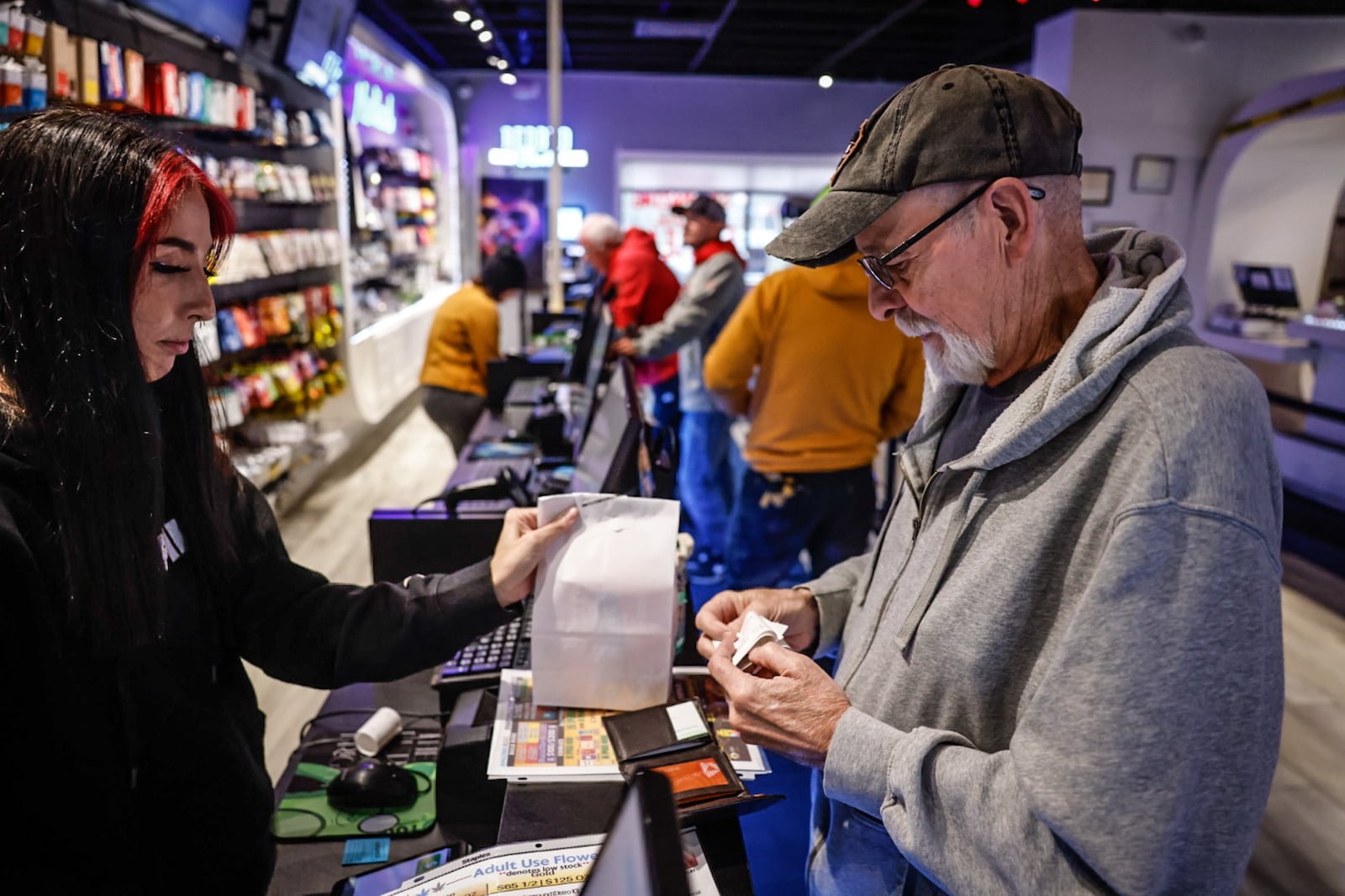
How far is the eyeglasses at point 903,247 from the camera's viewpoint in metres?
0.94

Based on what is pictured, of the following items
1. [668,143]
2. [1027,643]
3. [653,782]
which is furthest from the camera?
[668,143]

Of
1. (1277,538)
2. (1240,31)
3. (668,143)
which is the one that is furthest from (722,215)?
(668,143)

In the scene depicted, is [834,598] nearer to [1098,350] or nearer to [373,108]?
[1098,350]

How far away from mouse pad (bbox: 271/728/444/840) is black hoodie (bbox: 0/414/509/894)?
0.16 m

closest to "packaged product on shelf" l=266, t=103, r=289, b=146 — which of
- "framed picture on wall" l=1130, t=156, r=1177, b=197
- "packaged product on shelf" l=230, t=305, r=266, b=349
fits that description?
"packaged product on shelf" l=230, t=305, r=266, b=349

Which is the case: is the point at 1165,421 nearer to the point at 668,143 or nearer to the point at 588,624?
the point at 588,624

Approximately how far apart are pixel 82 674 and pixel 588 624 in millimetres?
589

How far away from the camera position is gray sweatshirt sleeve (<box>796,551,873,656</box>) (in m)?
1.33

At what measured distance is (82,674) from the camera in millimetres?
987

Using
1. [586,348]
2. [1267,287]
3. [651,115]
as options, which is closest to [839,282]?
[586,348]

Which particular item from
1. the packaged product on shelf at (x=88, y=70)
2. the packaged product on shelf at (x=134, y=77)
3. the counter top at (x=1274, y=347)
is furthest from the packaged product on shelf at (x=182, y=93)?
the counter top at (x=1274, y=347)

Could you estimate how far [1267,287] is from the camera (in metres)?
6.51

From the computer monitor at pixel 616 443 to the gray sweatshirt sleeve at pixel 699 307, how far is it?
5.78ft

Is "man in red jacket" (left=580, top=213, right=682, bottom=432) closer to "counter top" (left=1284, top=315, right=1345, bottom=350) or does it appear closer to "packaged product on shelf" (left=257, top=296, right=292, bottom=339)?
"packaged product on shelf" (left=257, top=296, right=292, bottom=339)
